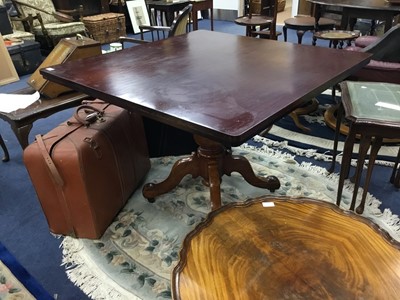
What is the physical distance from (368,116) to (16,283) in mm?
1585

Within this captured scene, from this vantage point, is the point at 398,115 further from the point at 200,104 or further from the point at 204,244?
the point at 204,244

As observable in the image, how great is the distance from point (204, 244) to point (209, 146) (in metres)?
0.70

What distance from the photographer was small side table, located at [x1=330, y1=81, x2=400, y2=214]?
4.36 ft

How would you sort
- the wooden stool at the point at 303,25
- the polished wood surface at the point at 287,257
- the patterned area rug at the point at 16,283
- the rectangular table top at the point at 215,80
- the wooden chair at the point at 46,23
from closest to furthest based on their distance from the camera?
the polished wood surface at the point at 287,257
the rectangular table top at the point at 215,80
the patterned area rug at the point at 16,283
the wooden stool at the point at 303,25
the wooden chair at the point at 46,23

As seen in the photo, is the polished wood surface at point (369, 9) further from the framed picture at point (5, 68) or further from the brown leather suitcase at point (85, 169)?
the framed picture at point (5, 68)

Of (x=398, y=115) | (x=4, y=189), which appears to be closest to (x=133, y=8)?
(x=4, y=189)

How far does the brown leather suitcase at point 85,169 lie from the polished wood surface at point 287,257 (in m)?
0.65

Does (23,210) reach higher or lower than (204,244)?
lower

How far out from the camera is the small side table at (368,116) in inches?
52.4

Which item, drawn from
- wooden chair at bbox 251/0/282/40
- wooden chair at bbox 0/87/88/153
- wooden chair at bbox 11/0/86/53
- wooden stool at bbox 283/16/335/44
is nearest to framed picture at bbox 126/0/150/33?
wooden chair at bbox 11/0/86/53

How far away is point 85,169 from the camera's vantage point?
1.35 m

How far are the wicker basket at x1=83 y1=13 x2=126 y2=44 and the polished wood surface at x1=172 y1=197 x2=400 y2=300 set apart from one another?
452 centimetres

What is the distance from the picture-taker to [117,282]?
132 cm

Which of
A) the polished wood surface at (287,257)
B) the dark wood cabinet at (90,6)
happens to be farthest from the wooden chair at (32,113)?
the dark wood cabinet at (90,6)
